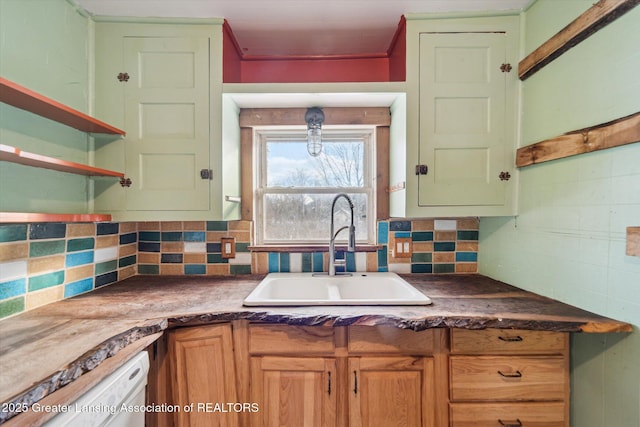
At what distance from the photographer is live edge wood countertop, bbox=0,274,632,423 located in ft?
2.37

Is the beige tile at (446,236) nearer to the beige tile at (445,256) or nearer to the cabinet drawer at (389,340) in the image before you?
the beige tile at (445,256)

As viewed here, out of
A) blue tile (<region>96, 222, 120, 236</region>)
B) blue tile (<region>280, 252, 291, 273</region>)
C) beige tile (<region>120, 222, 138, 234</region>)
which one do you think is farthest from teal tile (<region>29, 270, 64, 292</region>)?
blue tile (<region>280, 252, 291, 273</region>)

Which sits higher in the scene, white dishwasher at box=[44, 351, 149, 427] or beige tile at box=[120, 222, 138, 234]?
beige tile at box=[120, 222, 138, 234]

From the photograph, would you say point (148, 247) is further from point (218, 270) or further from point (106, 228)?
point (218, 270)

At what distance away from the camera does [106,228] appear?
1.48 metres

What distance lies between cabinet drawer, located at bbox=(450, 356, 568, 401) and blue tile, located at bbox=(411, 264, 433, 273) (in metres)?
0.66

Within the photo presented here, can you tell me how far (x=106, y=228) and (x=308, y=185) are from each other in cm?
118

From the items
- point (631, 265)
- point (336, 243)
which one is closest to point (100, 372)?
point (336, 243)

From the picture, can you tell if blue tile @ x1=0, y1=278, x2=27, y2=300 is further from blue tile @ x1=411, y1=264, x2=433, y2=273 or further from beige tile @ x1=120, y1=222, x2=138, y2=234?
blue tile @ x1=411, y1=264, x2=433, y2=273

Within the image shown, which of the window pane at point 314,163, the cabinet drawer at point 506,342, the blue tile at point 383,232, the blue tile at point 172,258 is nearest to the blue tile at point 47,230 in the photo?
the blue tile at point 172,258

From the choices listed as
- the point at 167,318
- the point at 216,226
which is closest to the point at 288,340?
the point at 167,318

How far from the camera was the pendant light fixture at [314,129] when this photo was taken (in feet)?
5.16

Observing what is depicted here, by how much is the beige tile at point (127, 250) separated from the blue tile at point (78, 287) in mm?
215

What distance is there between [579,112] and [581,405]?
1206 mm
